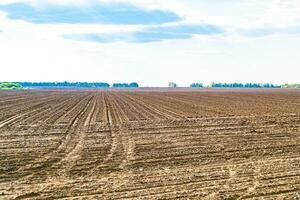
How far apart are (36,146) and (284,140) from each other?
9309mm

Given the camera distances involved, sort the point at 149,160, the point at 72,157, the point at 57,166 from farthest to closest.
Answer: the point at 72,157, the point at 149,160, the point at 57,166

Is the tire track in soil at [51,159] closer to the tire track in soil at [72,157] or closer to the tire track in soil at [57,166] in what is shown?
the tire track in soil at [57,166]

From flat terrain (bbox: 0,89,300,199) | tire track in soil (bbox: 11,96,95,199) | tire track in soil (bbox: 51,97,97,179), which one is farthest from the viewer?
tire track in soil (bbox: 51,97,97,179)

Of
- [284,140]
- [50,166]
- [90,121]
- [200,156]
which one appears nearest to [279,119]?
[284,140]

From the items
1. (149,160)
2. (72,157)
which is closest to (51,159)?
(72,157)

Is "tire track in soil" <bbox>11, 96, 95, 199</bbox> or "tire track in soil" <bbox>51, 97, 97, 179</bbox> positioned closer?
"tire track in soil" <bbox>11, 96, 95, 199</bbox>

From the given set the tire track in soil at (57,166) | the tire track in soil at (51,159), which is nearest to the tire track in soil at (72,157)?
the tire track in soil at (57,166)

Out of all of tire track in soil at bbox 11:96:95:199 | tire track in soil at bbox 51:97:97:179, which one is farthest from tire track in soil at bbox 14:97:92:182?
tire track in soil at bbox 51:97:97:179

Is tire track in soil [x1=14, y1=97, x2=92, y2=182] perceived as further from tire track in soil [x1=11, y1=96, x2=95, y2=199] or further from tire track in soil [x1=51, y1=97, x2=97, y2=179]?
tire track in soil [x1=51, y1=97, x2=97, y2=179]

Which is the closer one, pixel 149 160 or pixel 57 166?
pixel 57 166

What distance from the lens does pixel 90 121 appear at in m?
23.4

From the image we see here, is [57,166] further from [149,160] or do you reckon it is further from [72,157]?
[149,160]

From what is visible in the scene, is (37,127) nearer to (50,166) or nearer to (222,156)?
(50,166)

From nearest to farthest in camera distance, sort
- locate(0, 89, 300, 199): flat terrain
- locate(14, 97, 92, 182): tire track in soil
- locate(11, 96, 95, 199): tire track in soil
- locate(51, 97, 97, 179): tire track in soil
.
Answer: locate(0, 89, 300, 199): flat terrain < locate(11, 96, 95, 199): tire track in soil < locate(14, 97, 92, 182): tire track in soil < locate(51, 97, 97, 179): tire track in soil
